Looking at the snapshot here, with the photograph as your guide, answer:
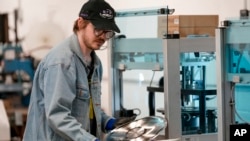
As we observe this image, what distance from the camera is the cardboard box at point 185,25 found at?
8.46ft

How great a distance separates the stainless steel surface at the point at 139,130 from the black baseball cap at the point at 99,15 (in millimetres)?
477

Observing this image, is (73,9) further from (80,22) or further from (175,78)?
(80,22)

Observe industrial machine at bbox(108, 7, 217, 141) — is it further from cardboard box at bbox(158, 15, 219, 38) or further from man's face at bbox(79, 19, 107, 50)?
man's face at bbox(79, 19, 107, 50)

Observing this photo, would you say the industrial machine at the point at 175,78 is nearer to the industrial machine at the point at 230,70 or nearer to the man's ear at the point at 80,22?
the industrial machine at the point at 230,70

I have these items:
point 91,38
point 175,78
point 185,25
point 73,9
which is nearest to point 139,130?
point 175,78

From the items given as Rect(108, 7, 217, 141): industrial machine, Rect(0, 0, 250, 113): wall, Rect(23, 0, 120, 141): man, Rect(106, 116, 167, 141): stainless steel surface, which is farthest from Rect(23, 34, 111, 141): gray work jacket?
Rect(0, 0, 250, 113): wall

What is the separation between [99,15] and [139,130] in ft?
1.86

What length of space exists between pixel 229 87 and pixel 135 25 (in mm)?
842

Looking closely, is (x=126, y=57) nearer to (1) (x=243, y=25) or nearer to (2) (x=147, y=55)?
(2) (x=147, y=55)

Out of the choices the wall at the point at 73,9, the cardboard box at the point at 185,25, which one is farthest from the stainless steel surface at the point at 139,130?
the wall at the point at 73,9

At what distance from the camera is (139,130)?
2215mm

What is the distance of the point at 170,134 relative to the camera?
2.41 meters

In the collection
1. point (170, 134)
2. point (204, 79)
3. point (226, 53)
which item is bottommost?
point (170, 134)

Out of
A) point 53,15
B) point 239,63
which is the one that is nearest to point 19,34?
point 53,15
